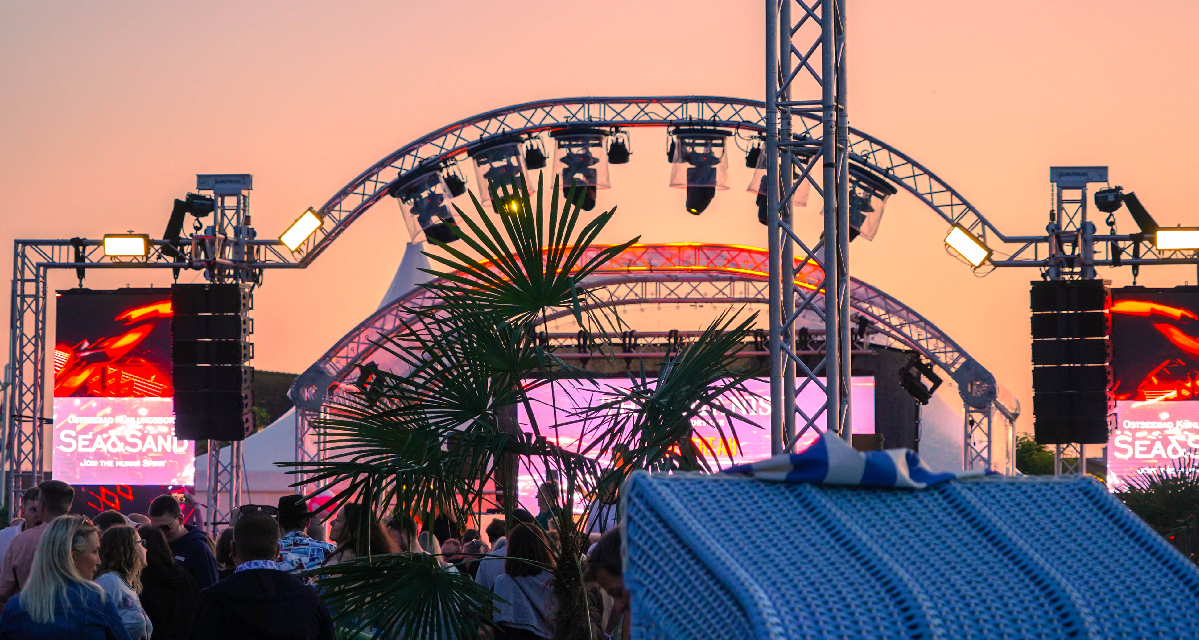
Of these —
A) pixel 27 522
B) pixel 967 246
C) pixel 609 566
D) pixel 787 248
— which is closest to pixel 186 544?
pixel 27 522

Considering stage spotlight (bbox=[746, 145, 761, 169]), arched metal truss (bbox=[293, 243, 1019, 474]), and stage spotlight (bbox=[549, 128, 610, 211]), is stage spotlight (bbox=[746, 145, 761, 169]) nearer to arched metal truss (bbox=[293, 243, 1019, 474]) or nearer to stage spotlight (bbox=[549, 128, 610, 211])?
stage spotlight (bbox=[549, 128, 610, 211])

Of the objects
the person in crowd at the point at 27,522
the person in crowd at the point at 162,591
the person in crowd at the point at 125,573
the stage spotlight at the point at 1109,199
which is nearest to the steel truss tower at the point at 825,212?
the person in crowd at the point at 162,591

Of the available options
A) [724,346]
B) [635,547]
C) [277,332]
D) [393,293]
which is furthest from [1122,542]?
[393,293]

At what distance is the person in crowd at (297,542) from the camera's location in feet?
14.7

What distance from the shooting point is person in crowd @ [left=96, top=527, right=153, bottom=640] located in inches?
162

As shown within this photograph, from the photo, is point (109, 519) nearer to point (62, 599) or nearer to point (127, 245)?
point (62, 599)

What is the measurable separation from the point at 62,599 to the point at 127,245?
9250 mm

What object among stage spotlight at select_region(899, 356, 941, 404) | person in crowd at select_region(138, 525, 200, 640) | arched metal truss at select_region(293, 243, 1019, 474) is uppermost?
arched metal truss at select_region(293, 243, 1019, 474)

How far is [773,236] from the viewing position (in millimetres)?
5957

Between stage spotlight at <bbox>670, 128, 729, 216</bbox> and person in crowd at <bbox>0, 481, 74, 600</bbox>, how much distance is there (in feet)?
24.1

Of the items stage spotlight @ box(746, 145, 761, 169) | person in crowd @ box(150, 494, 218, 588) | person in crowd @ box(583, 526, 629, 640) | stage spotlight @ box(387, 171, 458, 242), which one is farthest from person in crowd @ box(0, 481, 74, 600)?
stage spotlight @ box(746, 145, 761, 169)

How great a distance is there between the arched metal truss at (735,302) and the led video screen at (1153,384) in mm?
1390

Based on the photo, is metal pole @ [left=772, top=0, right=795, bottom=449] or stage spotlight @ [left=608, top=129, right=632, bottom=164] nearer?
metal pole @ [left=772, top=0, right=795, bottom=449]

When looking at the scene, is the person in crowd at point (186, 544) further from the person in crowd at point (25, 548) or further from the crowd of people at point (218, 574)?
the person in crowd at point (25, 548)
